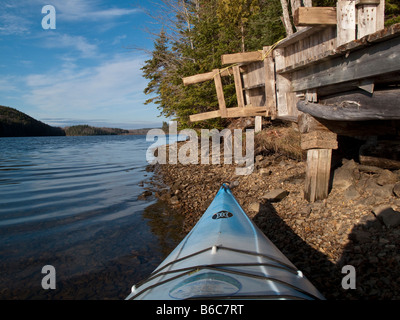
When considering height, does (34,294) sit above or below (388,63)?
below

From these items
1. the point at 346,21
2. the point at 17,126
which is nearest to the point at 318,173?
the point at 346,21

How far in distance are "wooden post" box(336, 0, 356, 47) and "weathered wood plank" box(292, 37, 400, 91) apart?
0.42 metres

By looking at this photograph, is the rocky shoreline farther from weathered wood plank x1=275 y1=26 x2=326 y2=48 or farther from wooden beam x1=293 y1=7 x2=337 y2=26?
wooden beam x1=293 y1=7 x2=337 y2=26

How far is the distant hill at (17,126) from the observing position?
308 ft

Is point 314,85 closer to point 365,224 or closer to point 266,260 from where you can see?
point 365,224

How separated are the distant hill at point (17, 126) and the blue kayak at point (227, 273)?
111 m

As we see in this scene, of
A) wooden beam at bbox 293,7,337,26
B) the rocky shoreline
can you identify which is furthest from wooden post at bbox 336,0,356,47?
the rocky shoreline

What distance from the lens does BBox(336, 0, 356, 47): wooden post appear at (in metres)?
4.34

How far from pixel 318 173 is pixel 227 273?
12.6 feet
